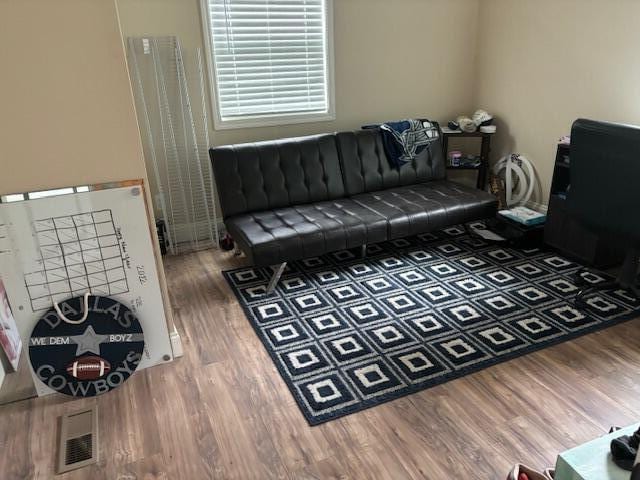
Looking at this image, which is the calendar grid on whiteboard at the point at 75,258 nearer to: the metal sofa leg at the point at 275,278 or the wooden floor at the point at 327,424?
the wooden floor at the point at 327,424

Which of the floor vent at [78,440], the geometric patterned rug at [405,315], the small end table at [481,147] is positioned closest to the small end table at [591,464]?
the geometric patterned rug at [405,315]

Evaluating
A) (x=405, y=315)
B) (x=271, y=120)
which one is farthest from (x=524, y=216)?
A: (x=271, y=120)

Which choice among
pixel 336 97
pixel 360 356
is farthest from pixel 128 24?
pixel 360 356

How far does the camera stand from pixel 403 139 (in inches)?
149

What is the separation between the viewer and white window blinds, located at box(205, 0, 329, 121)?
11.5ft

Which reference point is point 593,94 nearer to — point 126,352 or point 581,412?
point 581,412

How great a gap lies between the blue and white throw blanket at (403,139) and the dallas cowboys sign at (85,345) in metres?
2.35

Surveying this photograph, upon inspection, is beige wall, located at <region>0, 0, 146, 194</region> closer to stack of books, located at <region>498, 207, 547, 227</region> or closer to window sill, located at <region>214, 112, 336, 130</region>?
window sill, located at <region>214, 112, 336, 130</region>

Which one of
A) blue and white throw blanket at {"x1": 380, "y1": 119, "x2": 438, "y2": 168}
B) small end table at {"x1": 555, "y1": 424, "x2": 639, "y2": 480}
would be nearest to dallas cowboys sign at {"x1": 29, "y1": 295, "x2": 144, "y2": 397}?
small end table at {"x1": 555, "y1": 424, "x2": 639, "y2": 480}

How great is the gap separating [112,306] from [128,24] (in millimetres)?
2049

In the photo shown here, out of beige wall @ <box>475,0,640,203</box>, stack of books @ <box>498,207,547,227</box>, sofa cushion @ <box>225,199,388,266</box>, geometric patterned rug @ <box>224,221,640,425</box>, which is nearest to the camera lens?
geometric patterned rug @ <box>224,221,640,425</box>

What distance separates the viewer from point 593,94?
3.41m

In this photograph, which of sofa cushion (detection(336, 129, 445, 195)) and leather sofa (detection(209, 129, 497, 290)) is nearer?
leather sofa (detection(209, 129, 497, 290))

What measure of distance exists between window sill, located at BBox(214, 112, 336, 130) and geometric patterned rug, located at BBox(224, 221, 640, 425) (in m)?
1.13
